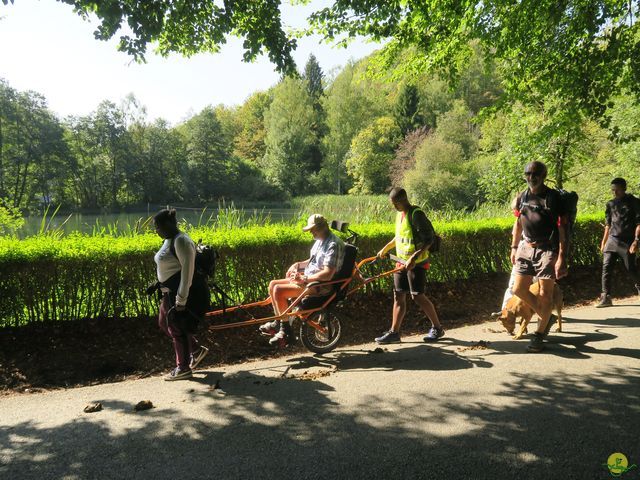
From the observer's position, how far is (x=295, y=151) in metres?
68.1

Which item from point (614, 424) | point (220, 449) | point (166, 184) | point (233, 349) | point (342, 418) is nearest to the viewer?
point (220, 449)

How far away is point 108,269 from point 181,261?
1952mm

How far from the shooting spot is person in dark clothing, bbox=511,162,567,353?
4777 millimetres

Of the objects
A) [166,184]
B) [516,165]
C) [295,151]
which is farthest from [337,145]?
[516,165]

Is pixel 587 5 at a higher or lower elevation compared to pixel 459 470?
higher

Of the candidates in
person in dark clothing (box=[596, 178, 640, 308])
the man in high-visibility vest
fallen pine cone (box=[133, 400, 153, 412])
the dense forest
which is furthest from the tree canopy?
the dense forest

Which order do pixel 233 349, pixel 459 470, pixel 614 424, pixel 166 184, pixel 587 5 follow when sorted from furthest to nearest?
pixel 166 184 < pixel 587 5 < pixel 233 349 < pixel 614 424 < pixel 459 470

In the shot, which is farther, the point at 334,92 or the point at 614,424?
the point at 334,92

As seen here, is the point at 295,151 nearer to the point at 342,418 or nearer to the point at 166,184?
the point at 166,184

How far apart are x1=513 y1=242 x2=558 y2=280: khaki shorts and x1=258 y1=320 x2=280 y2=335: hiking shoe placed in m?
2.87

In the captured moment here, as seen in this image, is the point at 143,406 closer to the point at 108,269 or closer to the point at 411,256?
the point at 108,269

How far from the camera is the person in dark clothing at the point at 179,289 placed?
4.22 metres

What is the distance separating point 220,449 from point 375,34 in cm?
737

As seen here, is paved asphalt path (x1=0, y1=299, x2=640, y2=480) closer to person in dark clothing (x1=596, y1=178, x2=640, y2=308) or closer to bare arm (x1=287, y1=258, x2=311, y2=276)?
bare arm (x1=287, y1=258, x2=311, y2=276)
